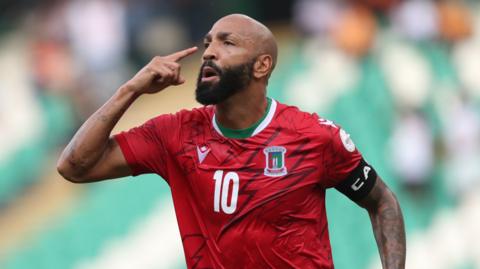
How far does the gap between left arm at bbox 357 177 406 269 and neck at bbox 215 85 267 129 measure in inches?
26.1

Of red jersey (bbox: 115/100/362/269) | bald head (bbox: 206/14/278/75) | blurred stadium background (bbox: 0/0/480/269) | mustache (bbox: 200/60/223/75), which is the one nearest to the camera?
red jersey (bbox: 115/100/362/269)

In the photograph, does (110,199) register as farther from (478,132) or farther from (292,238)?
(292,238)

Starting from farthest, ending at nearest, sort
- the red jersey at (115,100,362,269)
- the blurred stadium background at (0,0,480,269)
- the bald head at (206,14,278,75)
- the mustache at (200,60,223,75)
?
the blurred stadium background at (0,0,480,269) → the bald head at (206,14,278,75) → the mustache at (200,60,223,75) → the red jersey at (115,100,362,269)

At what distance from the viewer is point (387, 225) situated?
17.4 feet

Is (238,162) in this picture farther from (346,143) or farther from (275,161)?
(346,143)

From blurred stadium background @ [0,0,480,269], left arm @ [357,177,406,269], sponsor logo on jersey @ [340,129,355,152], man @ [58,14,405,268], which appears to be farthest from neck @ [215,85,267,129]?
blurred stadium background @ [0,0,480,269]

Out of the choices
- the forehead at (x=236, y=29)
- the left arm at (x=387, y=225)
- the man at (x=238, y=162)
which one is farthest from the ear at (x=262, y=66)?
the left arm at (x=387, y=225)

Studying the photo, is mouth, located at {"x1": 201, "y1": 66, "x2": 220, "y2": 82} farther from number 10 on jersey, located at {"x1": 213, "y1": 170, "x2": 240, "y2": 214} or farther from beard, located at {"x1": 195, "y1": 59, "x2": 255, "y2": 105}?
number 10 on jersey, located at {"x1": 213, "y1": 170, "x2": 240, "y2": 214}

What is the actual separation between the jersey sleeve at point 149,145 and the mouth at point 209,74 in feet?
0.94

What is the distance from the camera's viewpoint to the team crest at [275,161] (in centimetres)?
515

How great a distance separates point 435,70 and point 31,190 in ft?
14.7

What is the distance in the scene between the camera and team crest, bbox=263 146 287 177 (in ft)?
16.9

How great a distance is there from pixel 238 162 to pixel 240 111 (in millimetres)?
258

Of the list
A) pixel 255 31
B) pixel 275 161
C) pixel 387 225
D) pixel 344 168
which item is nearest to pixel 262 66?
pixel 255 31
